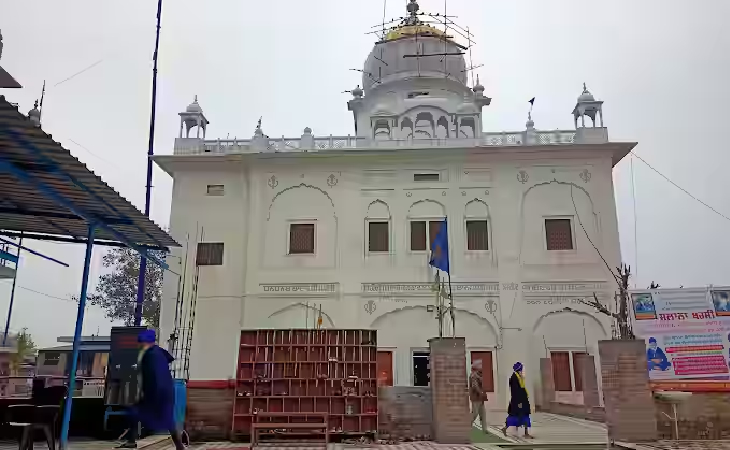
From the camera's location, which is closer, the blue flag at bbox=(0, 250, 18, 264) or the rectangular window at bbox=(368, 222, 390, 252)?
the blue flag at bbox=(0, 250, 18, 264)

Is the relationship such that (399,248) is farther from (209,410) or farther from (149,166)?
(209,410)

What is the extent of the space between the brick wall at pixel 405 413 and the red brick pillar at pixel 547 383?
263 inches

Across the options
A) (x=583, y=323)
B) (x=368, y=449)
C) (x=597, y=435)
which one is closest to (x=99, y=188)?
(x=368, y=449)

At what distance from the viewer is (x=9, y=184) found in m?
6.43

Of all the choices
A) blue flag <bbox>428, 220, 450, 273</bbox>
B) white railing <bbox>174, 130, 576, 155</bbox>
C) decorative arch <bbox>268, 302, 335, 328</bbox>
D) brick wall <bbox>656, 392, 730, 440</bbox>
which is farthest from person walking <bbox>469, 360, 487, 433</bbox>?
white railing <bbox>174, 130, 576, 155</bbox>

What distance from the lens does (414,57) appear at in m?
21.0

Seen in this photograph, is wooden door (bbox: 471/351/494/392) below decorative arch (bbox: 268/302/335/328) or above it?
→ below

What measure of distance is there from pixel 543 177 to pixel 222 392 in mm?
11504

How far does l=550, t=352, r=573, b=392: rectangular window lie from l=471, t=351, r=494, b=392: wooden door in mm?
1630

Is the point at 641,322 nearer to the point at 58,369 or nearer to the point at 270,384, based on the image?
the point at 270,384

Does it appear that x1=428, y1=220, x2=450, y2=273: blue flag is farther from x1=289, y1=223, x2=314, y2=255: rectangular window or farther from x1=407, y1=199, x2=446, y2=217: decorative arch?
x1=289, y1=223, x2=314, y2=255: rectangular window

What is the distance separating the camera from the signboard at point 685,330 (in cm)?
1105

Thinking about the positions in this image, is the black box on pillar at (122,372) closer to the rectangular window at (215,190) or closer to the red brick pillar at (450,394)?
the red brick pillar at (450,394)

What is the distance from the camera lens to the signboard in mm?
11047
